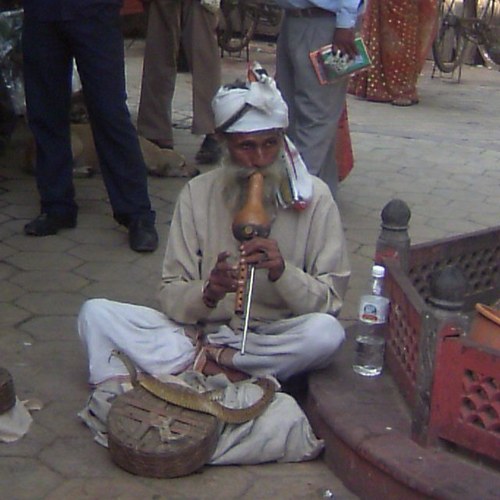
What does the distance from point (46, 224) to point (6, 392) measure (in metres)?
1.86

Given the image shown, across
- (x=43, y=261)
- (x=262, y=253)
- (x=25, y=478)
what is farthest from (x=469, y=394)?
(x=43, y=261)

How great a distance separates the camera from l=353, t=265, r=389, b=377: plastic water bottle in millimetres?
3143

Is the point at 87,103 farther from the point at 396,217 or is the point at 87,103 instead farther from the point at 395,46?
the point at 395,46

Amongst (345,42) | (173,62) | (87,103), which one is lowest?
(173,62)

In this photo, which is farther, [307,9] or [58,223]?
[58,223]

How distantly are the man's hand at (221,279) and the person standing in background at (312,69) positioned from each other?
1762mm

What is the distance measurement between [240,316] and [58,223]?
191cm

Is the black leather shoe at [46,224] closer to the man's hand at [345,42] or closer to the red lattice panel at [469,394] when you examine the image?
the man's hand at [345,42]

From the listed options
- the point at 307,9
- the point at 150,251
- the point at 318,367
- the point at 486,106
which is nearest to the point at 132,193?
the point at 150,251

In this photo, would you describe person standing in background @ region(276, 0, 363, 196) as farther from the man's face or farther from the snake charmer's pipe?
the snake charmer's pipe

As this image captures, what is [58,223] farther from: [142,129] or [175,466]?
[175,466]

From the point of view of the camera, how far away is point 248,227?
295cm

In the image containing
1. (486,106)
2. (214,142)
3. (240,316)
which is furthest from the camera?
(486,106)

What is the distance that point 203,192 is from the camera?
3234mm
